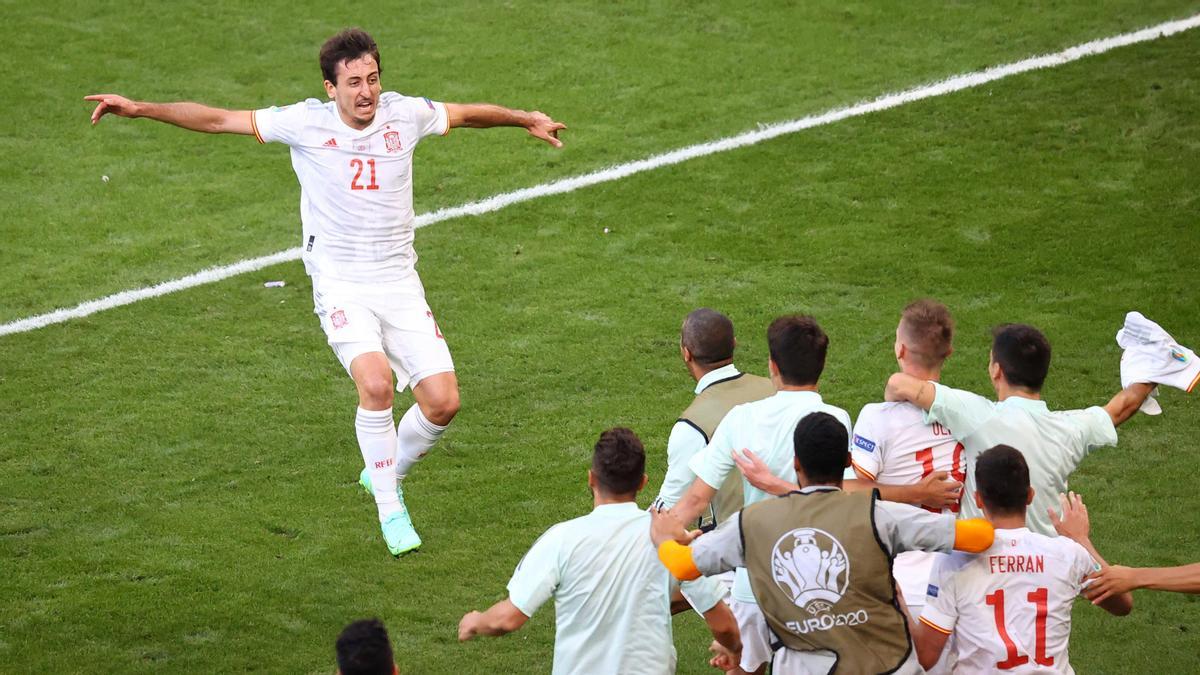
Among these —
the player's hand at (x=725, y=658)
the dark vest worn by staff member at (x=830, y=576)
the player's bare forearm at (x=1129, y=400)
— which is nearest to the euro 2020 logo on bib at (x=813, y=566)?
the dark vest worn by staff member at (x=830, y=576)

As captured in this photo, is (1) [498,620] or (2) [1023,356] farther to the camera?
(2) [1023,356]

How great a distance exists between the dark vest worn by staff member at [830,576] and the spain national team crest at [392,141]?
3654mm

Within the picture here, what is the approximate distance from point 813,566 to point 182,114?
4.37m

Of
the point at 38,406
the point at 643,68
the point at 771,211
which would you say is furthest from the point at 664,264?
the point at 38,406

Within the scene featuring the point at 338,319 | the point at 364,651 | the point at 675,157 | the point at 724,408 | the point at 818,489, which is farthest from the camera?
the point at 675,157

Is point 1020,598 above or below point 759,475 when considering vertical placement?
below

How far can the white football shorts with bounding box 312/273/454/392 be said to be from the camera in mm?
7875

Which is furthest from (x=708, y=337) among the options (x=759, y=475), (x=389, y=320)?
(x=389, y=320)

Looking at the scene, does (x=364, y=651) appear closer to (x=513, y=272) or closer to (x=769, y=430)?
(x=769, y=430)

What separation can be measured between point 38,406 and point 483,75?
5.85 m

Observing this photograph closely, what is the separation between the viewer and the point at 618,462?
17.4 feet

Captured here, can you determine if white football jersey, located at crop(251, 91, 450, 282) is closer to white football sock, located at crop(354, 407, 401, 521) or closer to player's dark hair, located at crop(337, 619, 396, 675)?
white football sock, located at crop(354, 407, 401, 521)

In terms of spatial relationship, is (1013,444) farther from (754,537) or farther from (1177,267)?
(1177,267)

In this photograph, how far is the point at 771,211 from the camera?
1199 centimetres
